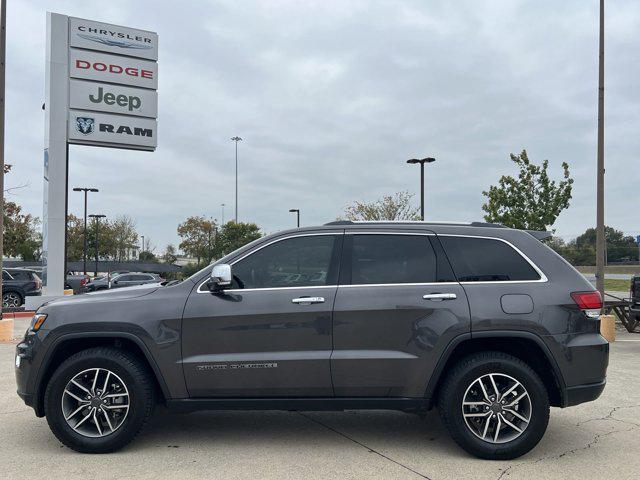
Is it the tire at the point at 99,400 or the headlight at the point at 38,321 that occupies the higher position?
the headlight at the point at 38,321

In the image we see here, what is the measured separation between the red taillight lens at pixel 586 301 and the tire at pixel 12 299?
2039 centimetres

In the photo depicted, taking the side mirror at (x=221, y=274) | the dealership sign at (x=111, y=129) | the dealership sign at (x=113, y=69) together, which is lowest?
the side mirror at (x=221, y=274)

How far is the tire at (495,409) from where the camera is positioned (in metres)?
4.20

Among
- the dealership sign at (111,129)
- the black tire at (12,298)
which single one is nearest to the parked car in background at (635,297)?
the dealership sign at (111,129)

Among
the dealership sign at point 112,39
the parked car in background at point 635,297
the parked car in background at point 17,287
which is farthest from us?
the parked car in background at point 17,287

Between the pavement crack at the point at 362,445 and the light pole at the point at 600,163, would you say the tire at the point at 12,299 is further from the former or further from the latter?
the light pole at the point at 600,163

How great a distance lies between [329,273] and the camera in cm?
445

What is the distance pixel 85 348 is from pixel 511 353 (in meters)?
3.49

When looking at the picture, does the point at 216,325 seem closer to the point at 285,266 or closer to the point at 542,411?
the point at 285,266

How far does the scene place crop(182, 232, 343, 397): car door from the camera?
4258 mm

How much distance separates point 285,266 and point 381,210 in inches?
1311

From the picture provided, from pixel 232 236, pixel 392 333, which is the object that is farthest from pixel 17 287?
pixel 232 236

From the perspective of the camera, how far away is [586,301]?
Answer: 14.1 ft

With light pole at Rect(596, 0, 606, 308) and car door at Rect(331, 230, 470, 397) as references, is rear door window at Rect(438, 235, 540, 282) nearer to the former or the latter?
car door at Rect(331, 230, 470, 397)
